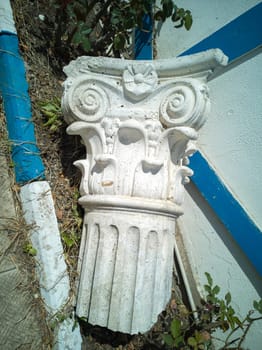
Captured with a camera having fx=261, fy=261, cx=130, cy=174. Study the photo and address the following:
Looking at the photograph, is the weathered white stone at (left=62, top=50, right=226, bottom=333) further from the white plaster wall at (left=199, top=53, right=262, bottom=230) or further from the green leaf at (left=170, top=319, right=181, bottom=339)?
the white plaster wall at (left=199, top=53, right=262, bottom=230)

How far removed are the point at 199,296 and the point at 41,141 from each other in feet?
3.91

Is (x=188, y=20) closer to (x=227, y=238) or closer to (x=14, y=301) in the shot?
(x=227, y=238)

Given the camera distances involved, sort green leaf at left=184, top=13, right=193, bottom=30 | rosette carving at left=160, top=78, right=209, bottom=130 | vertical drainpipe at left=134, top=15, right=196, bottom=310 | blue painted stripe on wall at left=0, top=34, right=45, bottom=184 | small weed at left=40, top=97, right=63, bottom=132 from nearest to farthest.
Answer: rosette carving at left=160, top=78, right=209, bottom=130 < blue painted stripe on wall at left=0, top=34, right=45, bottom=184 < small weed at left=40, top=97, right=63, bottom=132 < green leaf at left=184, top=13, right=193, bottom=30 < vertical drainpipe at left=134, top=15, right=196, bottom=310

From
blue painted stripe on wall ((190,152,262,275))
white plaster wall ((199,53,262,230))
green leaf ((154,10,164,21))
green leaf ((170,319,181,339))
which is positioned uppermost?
green leaf ((154,10,164,21))

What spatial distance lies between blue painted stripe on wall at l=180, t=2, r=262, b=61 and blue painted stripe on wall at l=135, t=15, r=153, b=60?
395mm

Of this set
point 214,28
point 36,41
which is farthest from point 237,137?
point 36,41

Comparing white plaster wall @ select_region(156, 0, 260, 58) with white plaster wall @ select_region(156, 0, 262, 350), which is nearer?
white plaster wall @ select_region(156, 0, 262, 350)

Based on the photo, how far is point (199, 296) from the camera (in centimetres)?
145

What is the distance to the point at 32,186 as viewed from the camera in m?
1.17

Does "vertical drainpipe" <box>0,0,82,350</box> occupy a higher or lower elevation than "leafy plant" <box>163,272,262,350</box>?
higher

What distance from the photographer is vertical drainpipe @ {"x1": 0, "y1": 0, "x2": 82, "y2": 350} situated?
3.60ft

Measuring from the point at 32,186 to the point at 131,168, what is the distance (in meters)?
0.46

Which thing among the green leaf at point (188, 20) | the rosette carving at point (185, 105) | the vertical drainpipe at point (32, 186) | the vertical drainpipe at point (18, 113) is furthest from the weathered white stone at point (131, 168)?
the green leaf at point (188, 20)

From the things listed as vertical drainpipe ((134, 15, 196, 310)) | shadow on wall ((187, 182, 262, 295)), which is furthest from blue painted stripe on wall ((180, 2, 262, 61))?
shadow on wall ((187, 182, 262, 295))
